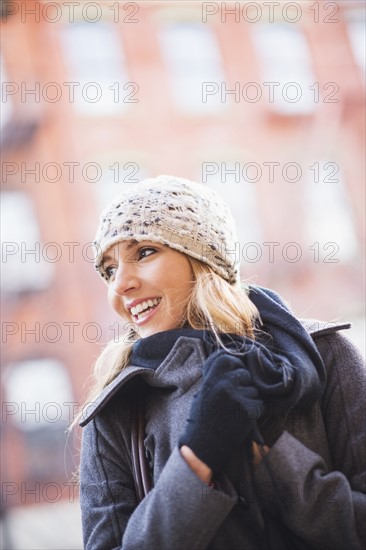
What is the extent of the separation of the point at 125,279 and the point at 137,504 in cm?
59

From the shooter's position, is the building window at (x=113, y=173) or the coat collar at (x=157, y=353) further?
the building window at (x=113, y=173)

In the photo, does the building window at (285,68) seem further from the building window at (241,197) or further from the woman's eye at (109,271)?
the woman's eye at (109,271)

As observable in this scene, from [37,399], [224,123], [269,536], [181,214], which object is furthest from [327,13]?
[269,536]

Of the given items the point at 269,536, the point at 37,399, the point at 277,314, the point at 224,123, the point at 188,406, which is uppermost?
the point at 224,123

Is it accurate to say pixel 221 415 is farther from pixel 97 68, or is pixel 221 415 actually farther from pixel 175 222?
pixel 97 68

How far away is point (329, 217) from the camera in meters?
8.16

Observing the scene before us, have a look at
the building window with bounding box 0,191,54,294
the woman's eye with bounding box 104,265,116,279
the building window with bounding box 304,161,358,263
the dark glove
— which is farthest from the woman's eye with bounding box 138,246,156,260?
the building window with bounding box 304,161,358,263

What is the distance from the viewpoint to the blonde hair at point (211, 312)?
5.49 ft

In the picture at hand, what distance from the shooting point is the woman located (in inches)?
55.8

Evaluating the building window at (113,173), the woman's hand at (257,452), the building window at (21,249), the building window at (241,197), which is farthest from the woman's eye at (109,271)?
the building window at (241,197)

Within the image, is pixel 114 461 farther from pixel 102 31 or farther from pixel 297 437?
pixel 102 31

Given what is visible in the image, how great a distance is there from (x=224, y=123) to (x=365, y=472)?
7007mm

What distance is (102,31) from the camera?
780 centimetres

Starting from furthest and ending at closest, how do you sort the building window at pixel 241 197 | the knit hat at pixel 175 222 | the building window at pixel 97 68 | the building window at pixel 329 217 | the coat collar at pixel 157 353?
1. the building window at pixel 329 217
2. the building window at pixel 241 197
3. the building window at pixel 97 68
4. the knit hat at pixel 175 222
5. the coat collar at pixel 157 353
